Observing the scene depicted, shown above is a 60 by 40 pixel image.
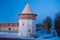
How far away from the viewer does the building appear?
10.9 ft

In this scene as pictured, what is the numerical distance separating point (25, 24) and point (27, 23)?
49mm

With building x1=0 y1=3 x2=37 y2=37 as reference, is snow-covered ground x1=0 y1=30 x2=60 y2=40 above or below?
below

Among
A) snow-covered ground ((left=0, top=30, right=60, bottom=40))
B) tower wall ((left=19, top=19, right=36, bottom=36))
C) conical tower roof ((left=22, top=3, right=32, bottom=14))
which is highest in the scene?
conical tower roof ((left=22, top=3, right=32, bottom=14))

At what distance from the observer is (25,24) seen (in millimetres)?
3346

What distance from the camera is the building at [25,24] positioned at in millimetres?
3336

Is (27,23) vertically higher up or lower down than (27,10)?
lower down

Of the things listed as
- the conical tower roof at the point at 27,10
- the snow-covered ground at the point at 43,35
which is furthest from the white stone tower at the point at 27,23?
the snow-covered ground at the point at 43,35

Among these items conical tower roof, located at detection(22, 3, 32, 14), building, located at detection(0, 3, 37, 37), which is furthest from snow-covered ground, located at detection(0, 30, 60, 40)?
conical tower roof, located at detection(22, 3, 32, 14)

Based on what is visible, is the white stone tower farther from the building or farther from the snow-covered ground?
the snow-covered ground

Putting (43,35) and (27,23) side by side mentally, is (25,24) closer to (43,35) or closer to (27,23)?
(27,23)

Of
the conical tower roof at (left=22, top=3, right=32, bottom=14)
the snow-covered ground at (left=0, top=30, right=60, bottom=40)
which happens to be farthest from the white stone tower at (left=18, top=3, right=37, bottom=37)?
the snow-covered ground at (left=0, top=30, right=60, bottom=40)

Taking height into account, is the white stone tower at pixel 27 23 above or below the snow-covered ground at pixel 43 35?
above

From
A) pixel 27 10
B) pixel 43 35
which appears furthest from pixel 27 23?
pixel 43 35

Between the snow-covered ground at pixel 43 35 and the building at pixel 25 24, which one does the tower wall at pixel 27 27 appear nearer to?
the building at pixel 25 24
